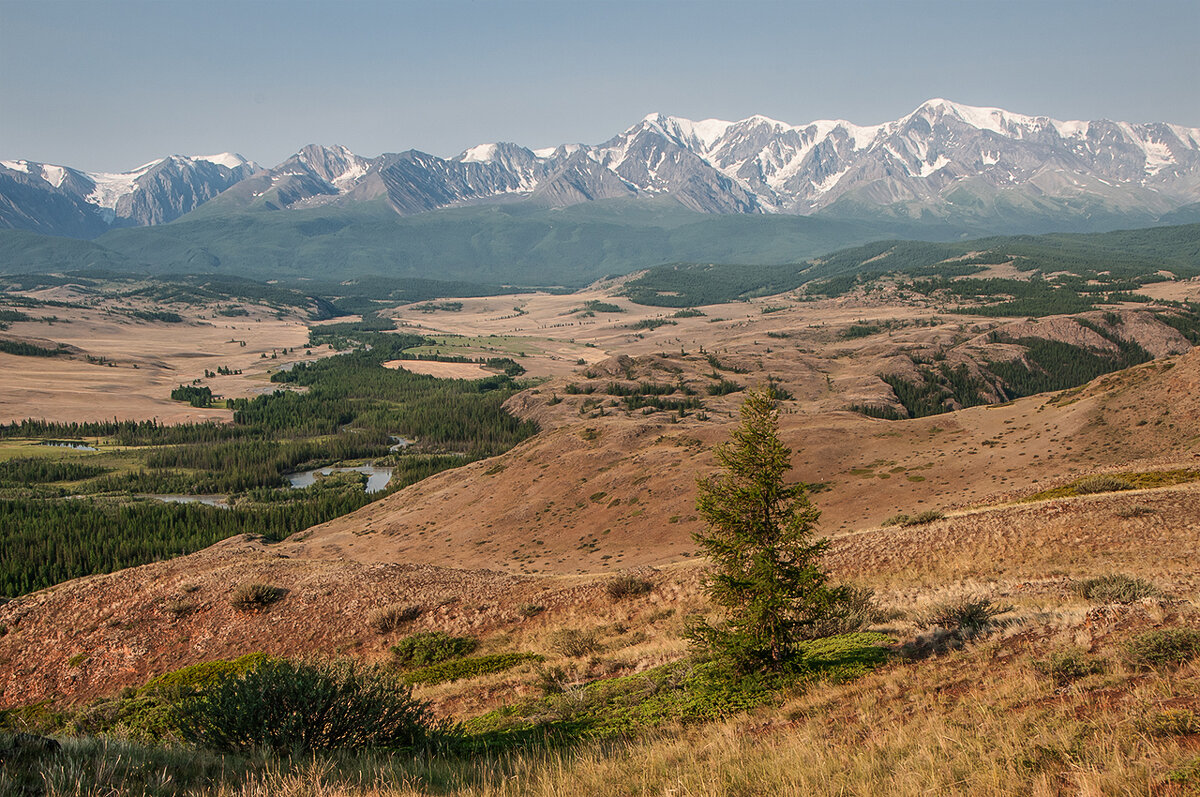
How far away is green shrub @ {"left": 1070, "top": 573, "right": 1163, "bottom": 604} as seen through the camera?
16.4 m

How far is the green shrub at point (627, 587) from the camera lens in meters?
29.4

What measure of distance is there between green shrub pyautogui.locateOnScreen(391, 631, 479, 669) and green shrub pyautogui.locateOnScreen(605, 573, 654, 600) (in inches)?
234

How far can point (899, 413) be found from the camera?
12056cm

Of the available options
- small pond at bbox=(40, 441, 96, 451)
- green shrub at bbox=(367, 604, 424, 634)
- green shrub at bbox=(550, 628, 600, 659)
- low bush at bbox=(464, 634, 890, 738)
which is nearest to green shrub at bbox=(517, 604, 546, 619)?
green shrub at bbox=(367, 604, 424, 634)

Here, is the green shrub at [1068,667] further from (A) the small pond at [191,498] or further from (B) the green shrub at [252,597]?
(A) the small pond at [191,498]

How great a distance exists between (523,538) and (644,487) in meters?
11.5

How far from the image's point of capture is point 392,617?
2912cm

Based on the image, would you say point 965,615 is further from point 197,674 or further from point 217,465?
point 217,465

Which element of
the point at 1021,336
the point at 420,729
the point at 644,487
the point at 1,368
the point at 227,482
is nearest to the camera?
the point at 420,729

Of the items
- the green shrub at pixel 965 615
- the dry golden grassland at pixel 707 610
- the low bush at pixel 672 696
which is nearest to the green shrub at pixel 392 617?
the dry golden grassland at pixel 707 610

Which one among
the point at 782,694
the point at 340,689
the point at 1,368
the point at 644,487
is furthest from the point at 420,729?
the point at 1,368

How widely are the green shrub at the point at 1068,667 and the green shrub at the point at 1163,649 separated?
1.81ft

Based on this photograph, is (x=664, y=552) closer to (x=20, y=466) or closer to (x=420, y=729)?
(x=420, y=729)

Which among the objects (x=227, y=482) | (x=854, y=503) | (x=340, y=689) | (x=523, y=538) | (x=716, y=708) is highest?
(x=340, y=689)
